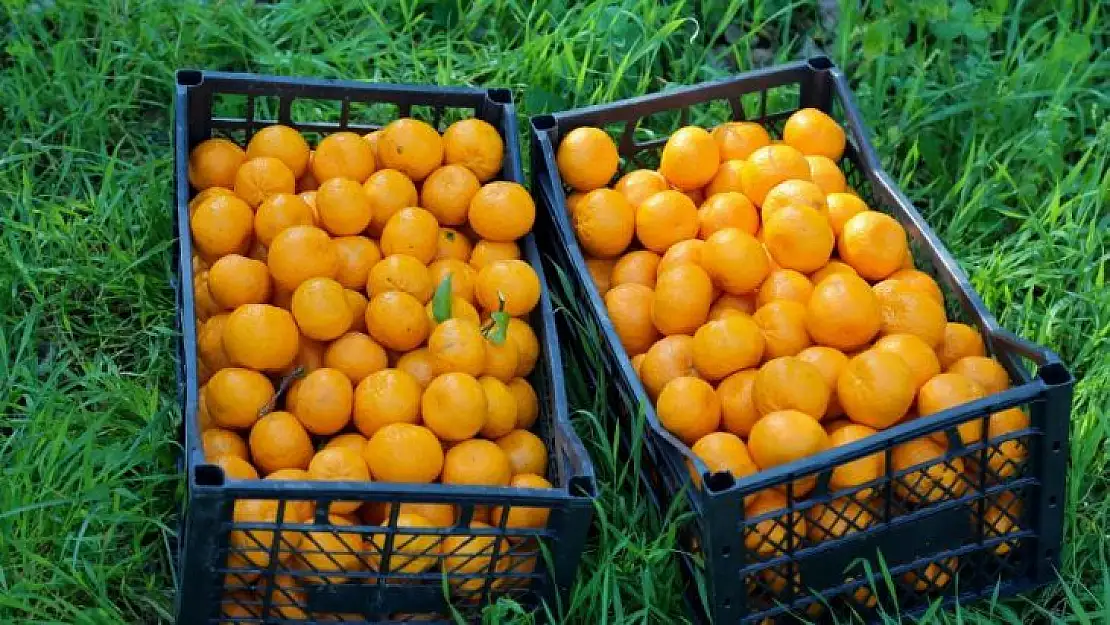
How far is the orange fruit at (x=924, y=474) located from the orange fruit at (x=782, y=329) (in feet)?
0.98

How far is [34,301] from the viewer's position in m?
3.15

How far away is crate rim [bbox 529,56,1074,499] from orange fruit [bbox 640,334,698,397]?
2.4 inches

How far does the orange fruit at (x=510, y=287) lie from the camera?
2.73m

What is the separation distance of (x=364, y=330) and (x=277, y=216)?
11.3 inches

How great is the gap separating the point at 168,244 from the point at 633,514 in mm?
1175

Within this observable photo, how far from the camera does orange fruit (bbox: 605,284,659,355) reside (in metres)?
2.81

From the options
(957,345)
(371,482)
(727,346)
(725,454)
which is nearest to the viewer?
(371,482)

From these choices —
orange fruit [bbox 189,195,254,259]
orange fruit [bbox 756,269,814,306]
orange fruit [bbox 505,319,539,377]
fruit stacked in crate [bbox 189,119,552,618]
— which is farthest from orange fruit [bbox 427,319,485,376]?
orange fruit [bbox 756,269,814,306]

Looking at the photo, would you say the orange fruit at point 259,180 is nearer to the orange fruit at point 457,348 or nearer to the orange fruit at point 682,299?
the orange fruit at point 457,348

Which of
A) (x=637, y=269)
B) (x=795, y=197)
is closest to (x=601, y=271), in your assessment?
(x=637, y=269)

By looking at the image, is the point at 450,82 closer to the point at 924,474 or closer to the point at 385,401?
the point at 385,401

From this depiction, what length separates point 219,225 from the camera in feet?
9.02

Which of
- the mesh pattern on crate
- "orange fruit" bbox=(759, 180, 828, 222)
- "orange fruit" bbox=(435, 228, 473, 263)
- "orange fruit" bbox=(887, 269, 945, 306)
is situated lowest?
the mesh pattern on crate

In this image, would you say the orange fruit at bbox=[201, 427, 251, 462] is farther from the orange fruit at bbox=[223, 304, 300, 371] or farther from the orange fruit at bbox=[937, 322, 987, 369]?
the orange fruit at bbox=[937, 322, 987, 369]
